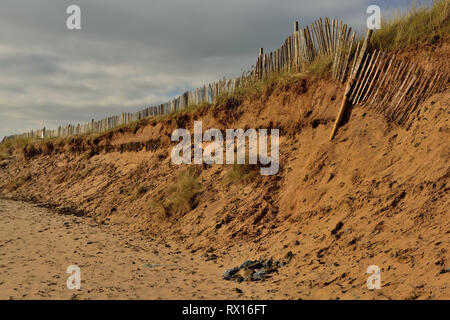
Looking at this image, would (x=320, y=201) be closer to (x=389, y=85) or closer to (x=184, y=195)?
(x=389, y=85)

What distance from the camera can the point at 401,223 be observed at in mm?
5145

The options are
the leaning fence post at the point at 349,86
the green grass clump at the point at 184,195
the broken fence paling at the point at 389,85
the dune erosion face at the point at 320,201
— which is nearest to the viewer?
the dune erosion face at the point at 320,201

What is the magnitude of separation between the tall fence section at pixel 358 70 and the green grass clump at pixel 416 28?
0.37 metres

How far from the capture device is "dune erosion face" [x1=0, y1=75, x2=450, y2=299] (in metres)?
4.62

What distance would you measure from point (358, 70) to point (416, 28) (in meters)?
1.46

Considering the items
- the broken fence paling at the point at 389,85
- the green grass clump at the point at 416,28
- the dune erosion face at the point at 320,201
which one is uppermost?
the green grass clump at the point at 416,28

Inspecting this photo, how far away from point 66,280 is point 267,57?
322 inches

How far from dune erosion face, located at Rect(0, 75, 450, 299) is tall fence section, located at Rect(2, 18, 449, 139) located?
296mm

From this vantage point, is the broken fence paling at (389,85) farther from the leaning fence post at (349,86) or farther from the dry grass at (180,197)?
the dry grass at (180,197)

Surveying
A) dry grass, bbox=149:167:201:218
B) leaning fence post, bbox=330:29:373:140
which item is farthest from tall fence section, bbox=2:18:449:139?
dry grass, bbox=149:167:201:218

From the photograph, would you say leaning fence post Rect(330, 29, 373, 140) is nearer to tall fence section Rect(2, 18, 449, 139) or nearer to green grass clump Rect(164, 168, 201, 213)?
tall fence section Rect(2, 18, 449, 139)

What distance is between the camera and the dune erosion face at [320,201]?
182 inches

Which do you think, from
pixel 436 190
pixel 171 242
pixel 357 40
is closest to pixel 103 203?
pixel 171 242

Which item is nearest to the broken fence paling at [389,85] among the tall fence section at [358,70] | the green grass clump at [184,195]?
the tall fence section at [358,70]
